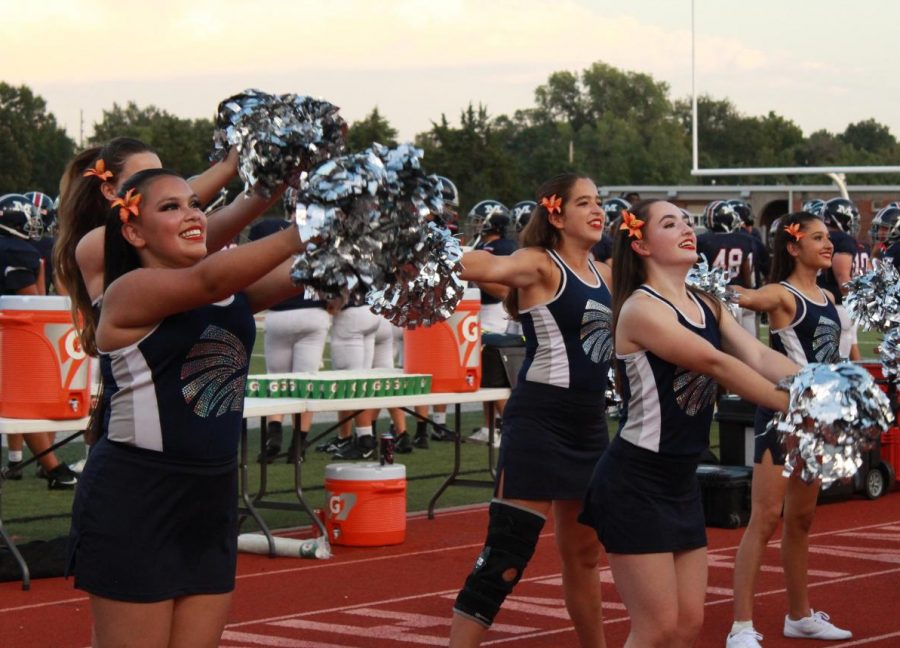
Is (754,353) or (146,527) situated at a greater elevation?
(754,353)

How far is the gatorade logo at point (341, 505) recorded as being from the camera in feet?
27.6

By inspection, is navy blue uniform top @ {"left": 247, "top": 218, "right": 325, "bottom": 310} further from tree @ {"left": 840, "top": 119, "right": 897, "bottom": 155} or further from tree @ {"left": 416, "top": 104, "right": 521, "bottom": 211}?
tree @ {"left": 840, "top": 119, "right": 897, "bottom": 155}

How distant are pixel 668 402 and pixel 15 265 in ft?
21.5

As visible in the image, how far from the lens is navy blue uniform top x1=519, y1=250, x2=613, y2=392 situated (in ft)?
18.1

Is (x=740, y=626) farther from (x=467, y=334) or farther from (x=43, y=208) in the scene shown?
(x=43, y=208)

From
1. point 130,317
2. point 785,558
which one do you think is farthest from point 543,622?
point 130,317

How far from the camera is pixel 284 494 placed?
32.8 ft

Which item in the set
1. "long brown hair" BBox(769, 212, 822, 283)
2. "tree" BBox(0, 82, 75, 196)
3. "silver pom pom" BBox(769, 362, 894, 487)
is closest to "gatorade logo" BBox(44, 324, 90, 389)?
"long brown hair" BBox(769, 212, 822, 283)

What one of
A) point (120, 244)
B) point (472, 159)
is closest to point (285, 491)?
point (120, 244)

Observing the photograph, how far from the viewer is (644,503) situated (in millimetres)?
4441

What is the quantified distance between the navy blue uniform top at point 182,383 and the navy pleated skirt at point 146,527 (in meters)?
0.04

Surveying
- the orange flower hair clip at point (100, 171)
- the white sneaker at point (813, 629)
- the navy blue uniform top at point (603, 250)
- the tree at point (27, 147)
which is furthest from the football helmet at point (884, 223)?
the tree at point (27, 147)

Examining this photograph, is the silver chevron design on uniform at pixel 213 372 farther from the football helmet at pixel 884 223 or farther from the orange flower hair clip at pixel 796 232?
the football helmet at pixel 884 223

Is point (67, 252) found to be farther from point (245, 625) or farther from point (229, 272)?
point (245, 625)
